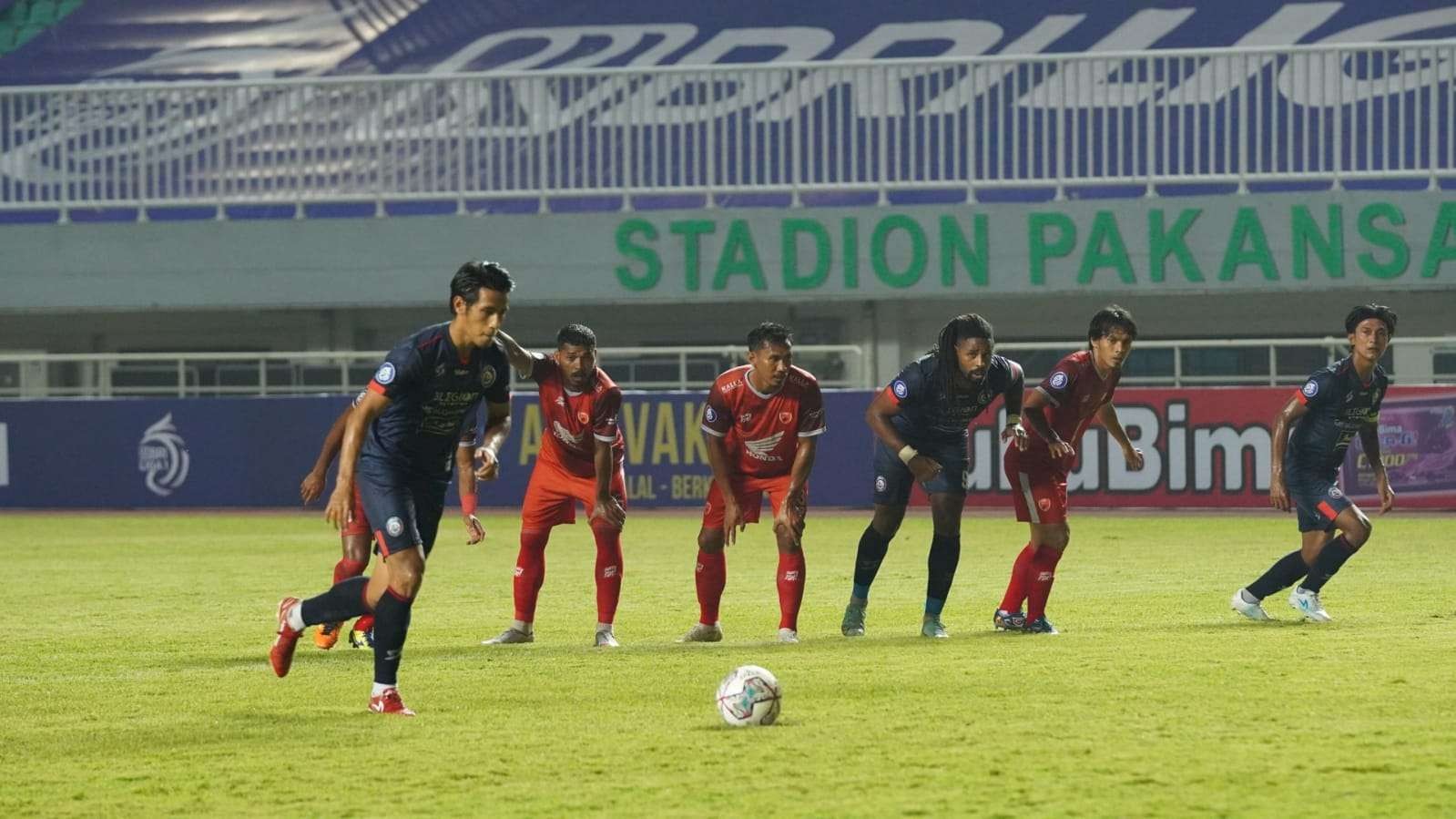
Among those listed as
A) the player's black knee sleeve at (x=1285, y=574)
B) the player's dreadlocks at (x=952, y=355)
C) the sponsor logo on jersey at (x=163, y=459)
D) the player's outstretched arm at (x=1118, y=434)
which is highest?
the player's dreadlocks at (x=952, y=355)

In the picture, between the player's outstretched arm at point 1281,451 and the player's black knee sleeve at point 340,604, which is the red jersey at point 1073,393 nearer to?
the player's outstretched arm at point 1281,451

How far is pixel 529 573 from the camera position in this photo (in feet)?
37.3

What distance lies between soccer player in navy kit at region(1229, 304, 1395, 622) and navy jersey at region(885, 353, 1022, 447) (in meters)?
1.67

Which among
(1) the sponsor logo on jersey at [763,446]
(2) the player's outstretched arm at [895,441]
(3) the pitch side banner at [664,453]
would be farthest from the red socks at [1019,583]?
(3) the pitch side banner at [664,453]

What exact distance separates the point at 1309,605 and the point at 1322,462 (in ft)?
2.77

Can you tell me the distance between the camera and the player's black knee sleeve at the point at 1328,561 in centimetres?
1162

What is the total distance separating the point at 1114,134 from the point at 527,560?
741 inches

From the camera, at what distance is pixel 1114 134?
93.2 feet

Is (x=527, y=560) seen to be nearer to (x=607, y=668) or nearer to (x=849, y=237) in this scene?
(x=607, y=668)

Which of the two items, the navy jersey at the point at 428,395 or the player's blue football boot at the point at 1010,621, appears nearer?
the navy jersey at the point at 428,395

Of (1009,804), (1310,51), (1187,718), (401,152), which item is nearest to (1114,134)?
(1310,51)

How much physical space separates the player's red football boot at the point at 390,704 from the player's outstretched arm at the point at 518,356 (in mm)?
1957

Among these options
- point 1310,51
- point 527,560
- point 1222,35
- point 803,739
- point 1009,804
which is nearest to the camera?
point 1009,804

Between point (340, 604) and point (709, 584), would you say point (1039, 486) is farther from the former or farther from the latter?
point (340, 604)
